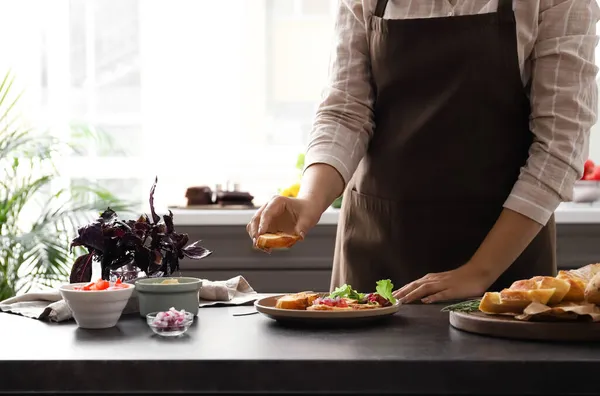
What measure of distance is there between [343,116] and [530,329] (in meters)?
0.91

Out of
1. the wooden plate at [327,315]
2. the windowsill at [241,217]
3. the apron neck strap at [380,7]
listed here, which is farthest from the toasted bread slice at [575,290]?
the windowsill at [241,217]

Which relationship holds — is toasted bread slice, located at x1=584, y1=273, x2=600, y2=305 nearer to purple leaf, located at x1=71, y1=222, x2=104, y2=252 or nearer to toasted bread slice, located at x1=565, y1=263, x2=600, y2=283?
toasted bread slice, located at x1=565, y1=263, x2=600, y2=283

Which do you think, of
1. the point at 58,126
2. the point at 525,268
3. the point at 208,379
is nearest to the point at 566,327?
the point at 208,379

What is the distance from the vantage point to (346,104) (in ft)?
6.61

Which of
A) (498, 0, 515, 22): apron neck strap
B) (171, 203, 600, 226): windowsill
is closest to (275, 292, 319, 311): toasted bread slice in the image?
(498, 0, 515, 22): apron neck strap

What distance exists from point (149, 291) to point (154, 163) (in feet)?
9.21

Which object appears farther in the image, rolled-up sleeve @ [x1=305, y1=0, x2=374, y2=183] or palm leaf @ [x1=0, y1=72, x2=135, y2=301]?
palm leaf @ [x1=0, y1=72, x2=135, y2=301]

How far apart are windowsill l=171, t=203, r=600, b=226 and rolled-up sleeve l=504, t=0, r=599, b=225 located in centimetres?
129

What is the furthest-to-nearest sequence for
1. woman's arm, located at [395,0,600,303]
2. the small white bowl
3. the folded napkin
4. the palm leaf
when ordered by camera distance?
1. the palm leaf
2. the small white bowl
3. woman's arm, located at [395,0,600,303]
4. the folded napkin

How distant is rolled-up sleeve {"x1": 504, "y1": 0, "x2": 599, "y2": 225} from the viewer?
1.78 metres

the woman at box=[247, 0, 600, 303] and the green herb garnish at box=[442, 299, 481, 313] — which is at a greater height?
the woman at box=[247, 0, 600, 303]

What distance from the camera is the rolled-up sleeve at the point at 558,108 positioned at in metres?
1.78

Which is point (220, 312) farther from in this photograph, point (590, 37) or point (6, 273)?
point (6, 273)

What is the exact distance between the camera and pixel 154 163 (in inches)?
165
